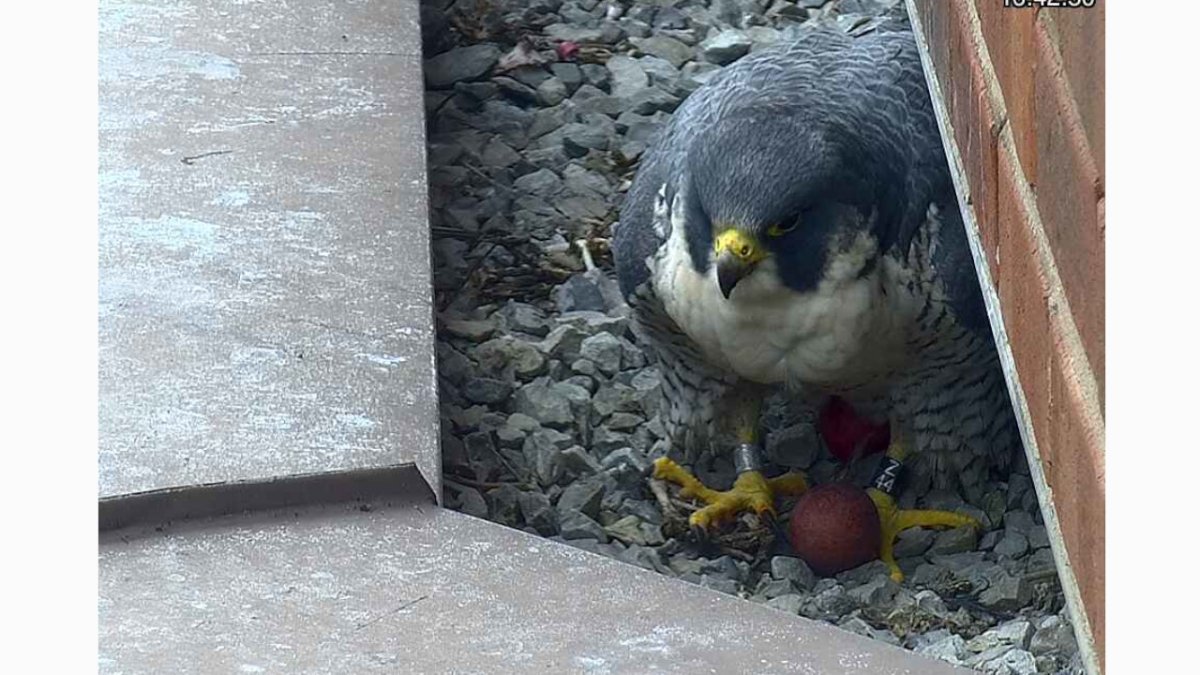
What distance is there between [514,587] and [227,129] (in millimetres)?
1342

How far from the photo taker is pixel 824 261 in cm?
275

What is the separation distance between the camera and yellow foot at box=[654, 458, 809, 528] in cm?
307

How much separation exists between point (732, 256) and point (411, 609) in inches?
29.3

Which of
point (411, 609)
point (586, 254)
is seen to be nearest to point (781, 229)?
point (411, 609)

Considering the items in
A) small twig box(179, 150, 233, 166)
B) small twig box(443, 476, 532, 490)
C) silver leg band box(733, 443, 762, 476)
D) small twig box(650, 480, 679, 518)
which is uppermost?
small twig box(179, 150, 233, 166)

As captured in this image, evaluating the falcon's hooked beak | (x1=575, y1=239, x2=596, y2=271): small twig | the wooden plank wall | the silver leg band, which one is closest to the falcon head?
the falcon's hooked beak

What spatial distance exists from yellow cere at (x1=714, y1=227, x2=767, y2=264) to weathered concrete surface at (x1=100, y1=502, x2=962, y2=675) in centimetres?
54

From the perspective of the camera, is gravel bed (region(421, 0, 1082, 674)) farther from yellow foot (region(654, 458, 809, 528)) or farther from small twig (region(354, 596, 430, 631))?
small twig (region(354, 596, 430, 631))

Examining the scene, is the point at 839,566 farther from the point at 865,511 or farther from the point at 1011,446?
the point at 1011,446

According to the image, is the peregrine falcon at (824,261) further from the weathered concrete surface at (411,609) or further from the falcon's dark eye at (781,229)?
the weathered concrete surface at (411,609)

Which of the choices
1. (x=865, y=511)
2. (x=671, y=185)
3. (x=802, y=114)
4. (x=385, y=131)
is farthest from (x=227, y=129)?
(x=865, y=511)

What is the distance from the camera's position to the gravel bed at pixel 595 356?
2863 mm

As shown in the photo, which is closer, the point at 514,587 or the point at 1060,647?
the point at 514,587

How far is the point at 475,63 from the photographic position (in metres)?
4.30
